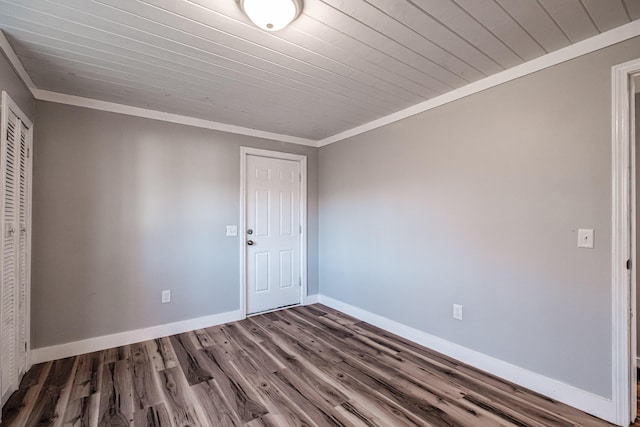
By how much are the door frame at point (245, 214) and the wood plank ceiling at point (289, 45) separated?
92 centimetres

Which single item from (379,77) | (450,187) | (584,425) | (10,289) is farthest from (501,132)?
(10,289)

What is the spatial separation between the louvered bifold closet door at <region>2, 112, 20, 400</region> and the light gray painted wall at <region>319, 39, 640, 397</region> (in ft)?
9.68

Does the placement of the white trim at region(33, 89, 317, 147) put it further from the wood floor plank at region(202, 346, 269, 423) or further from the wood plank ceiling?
the wood floor plank at region(202, 346, 269, 423)

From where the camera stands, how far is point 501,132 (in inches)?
86.9

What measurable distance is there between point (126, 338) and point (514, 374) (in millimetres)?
3329

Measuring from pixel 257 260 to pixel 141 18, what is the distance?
2.66m

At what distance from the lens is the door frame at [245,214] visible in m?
3.46

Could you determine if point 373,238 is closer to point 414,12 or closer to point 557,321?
point 557,321

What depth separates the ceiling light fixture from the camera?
1416 mm

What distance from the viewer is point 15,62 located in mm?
1950

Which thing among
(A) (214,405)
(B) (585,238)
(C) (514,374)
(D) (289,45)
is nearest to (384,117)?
(D) (289,45)

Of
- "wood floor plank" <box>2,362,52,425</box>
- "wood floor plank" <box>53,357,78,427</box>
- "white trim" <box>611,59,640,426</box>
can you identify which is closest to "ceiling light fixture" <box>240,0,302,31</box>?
"white trim" <box>611,59,640,426</box>

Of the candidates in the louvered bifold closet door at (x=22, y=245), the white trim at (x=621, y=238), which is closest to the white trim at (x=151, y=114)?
the louvered bifold closet door at (x=22, y=245)

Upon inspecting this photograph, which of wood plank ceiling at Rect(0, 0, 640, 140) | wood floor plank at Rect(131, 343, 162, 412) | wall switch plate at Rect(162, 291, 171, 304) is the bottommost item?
wood floor plank at Rect(131, 343, 162, 412)
